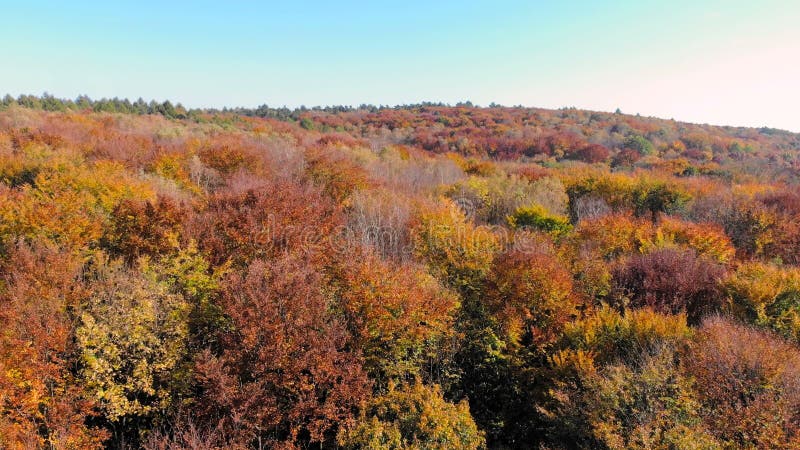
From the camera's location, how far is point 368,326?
1619 centimetres

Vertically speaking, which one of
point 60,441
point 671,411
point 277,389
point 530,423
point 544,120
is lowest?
point 530,423

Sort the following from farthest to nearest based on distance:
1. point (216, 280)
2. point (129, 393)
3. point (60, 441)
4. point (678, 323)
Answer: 1. point (216, 280)
2. point (678, 323)
3. point (129, 393)
4. point (60, 441)

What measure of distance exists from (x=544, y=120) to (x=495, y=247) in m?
98.5

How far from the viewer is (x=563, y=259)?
2336cm

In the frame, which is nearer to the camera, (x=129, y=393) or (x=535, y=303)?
(x=129, y=393)

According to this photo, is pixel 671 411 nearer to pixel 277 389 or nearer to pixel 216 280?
pixel 277 389

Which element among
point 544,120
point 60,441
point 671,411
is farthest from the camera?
point 544,120

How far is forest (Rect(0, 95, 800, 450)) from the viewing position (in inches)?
512

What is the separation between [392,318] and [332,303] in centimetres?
278

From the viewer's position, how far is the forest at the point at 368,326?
1302 cm

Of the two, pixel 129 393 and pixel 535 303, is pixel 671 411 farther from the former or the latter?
pixel 129 393

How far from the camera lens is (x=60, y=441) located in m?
13.0

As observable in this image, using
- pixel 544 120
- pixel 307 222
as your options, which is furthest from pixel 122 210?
pixel 544 120

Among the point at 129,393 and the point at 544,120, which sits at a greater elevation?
the point at 544,120
